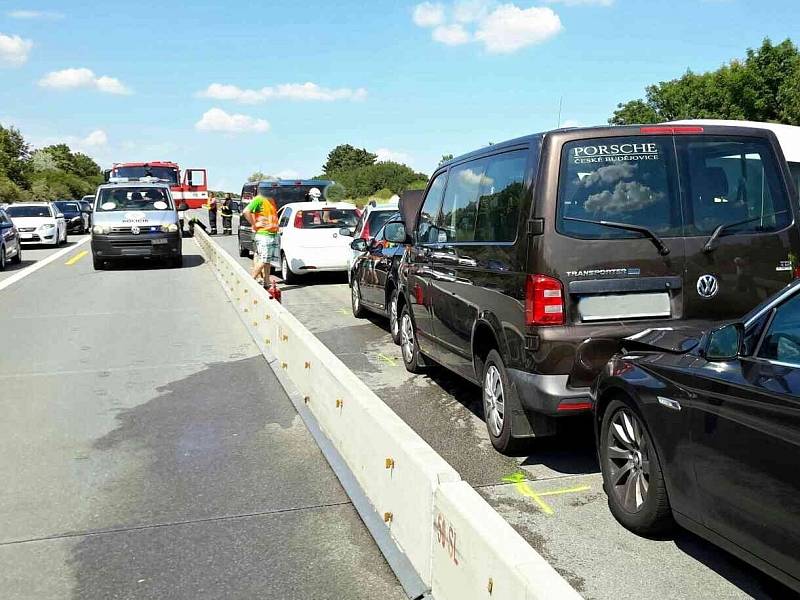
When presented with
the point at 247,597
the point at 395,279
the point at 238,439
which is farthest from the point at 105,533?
the point at 395,279

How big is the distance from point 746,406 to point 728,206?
2.29 m

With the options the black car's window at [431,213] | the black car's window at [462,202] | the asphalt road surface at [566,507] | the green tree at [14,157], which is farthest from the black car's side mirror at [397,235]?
the green tree at [14,157]

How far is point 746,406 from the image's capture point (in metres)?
3.23

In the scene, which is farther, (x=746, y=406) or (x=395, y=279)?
(x=395, y=279)

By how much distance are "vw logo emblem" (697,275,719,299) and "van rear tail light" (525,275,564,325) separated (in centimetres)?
85

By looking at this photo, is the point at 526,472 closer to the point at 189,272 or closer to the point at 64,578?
the point at 64,578

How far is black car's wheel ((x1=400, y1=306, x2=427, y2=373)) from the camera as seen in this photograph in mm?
8102

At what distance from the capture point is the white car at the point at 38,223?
29.2 m

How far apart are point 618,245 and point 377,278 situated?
5.91 m

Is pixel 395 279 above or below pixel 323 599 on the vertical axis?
above

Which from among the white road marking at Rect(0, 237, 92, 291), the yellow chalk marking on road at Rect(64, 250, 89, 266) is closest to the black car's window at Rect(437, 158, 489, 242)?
the white road marking at Rect(0, 237, 92, 291)

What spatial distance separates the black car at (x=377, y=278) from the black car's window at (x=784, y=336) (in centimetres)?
562

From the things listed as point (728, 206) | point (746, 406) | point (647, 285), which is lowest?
point (746, 406)

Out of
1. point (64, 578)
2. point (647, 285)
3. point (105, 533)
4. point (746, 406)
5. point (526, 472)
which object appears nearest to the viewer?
point (746, 406)
